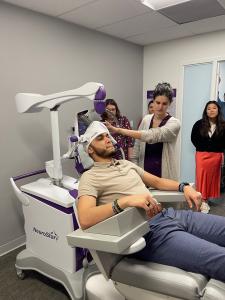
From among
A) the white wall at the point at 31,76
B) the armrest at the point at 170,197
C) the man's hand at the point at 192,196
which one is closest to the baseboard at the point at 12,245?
the white wall at the point at 31,76

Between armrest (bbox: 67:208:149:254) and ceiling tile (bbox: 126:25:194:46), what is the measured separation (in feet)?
8.48

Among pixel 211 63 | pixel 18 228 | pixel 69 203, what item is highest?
pixel 211 63

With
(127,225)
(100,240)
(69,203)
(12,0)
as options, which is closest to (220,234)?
(127,225)

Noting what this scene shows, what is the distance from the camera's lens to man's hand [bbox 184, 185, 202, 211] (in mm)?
1396

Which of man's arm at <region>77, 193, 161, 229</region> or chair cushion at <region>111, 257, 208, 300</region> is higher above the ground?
man's arm at <region>77, 193, 161, 229</region>

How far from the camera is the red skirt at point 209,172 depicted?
3158mm

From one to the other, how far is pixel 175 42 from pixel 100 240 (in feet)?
10.7

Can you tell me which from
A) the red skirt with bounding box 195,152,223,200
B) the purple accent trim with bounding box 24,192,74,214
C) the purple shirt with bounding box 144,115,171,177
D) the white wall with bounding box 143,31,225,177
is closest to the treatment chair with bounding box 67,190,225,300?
the purple accent trim with bounding box 24,192,74,214

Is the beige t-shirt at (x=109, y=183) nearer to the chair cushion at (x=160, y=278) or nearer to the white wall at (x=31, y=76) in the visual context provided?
the chair cushion at (x=160, y=278)

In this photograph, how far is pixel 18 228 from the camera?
2.50 meters

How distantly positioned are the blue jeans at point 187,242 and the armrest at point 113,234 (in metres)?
0.15

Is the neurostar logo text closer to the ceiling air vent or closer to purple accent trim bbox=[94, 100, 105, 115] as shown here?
purple accent trim bbox=[94, 100, 105, 115]

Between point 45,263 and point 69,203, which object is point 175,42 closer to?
point 69,203

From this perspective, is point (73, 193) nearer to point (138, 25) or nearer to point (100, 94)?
point (100, 94)
